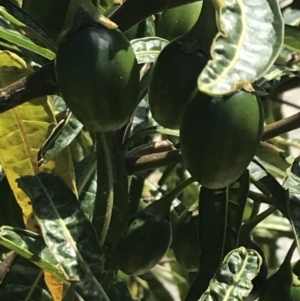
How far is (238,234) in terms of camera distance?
2.14ft

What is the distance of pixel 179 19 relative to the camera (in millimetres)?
637

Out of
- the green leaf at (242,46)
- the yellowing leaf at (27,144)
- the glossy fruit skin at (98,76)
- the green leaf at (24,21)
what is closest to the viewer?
the green leaf at (242,46)

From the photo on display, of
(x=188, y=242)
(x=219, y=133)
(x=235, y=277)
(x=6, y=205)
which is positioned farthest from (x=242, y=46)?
(x=6, y=205)

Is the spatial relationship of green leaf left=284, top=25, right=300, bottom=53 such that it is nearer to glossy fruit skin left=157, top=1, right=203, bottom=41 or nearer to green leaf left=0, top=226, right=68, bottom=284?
glossy fruit skin left=157, top=1, right=203, bottom=41

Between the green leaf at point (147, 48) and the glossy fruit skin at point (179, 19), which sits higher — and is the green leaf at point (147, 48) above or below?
below

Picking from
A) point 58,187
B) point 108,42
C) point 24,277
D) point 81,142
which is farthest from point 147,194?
point 108,42

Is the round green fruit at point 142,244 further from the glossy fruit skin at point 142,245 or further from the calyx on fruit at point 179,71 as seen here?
the calyx on fruit at point 179,71

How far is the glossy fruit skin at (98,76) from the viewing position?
46 cm

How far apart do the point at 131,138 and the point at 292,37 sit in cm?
18

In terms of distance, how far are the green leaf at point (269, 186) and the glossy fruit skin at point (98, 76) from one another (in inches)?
9.3

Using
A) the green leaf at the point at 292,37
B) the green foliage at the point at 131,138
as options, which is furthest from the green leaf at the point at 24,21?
the green leaf at the point at 292,37

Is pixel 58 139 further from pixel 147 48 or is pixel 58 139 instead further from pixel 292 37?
pixel 292 37

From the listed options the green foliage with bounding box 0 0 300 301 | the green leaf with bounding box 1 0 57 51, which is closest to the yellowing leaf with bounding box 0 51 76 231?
the green foliage with bounding box 0 0 300 301

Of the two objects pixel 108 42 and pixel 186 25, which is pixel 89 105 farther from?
pixel 186 25
